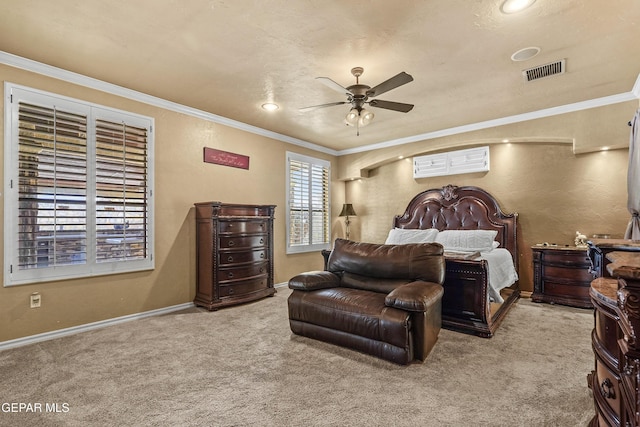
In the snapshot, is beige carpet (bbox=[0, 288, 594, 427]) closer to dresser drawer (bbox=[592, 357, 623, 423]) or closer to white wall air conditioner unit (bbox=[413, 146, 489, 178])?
dresser drawer (bbox=[592, 357, 623, 423])

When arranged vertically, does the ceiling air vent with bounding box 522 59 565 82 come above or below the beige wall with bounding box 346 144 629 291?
above

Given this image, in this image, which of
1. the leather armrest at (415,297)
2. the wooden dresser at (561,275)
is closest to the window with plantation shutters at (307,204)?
the leather armrest at (415,297)

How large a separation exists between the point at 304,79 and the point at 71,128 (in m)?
2.56

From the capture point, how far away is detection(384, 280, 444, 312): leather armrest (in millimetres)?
2439

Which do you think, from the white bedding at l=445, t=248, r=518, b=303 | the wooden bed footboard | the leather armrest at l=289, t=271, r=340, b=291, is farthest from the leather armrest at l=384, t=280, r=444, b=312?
the white bedding at l=445, t=248, r=518, b=303

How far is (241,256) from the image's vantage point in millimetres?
4387

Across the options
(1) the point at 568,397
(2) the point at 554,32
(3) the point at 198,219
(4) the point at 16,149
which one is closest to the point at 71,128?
(4) the point at 16,149

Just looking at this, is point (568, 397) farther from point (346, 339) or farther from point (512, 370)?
point (346, 339)

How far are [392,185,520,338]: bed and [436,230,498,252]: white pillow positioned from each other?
15mm

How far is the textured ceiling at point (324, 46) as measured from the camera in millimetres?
2312

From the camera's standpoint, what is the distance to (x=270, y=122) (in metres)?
4.94

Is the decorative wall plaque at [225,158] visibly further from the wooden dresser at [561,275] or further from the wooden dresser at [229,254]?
the wooden dresser at [561,275]

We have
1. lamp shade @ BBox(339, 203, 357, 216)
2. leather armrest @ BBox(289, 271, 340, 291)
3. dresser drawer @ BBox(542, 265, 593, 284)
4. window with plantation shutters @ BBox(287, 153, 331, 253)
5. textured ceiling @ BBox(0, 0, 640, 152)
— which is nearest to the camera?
textured ceiling @ BBox(0, 0, 640, 152)

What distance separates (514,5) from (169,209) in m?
4.17
